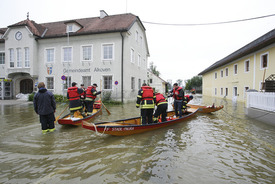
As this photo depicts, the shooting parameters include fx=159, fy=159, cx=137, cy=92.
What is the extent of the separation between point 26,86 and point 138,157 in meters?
21.5

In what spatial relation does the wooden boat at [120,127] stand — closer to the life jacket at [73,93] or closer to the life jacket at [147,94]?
the life jacket at [147,94]

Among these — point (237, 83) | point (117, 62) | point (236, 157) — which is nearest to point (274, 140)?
point (236, 157)

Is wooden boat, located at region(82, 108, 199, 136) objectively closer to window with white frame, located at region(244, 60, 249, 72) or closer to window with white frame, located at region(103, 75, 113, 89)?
window with white frame, located at region(103, 75, 113, 89)

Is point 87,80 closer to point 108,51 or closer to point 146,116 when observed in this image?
point 108,51

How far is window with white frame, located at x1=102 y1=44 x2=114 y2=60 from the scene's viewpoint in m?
16.8

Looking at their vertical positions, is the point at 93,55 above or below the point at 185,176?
above

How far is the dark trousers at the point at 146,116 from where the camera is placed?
641cm

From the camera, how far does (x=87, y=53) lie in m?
17.5

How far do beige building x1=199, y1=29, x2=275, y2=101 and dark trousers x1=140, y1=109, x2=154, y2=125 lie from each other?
26.2 feet

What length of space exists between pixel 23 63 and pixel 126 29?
41.9 ft

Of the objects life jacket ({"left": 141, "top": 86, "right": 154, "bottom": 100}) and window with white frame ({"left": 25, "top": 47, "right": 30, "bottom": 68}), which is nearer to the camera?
life jacket ({"left": 141, "top": 86, "right": 154, "bottom": 100})

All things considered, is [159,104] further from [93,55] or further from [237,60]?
[237,60]

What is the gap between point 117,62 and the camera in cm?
1659

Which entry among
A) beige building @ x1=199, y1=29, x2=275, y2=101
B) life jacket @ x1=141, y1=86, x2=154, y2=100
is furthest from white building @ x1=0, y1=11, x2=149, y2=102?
beige building @ x1=199, y1=29, x2=275, y2=101
